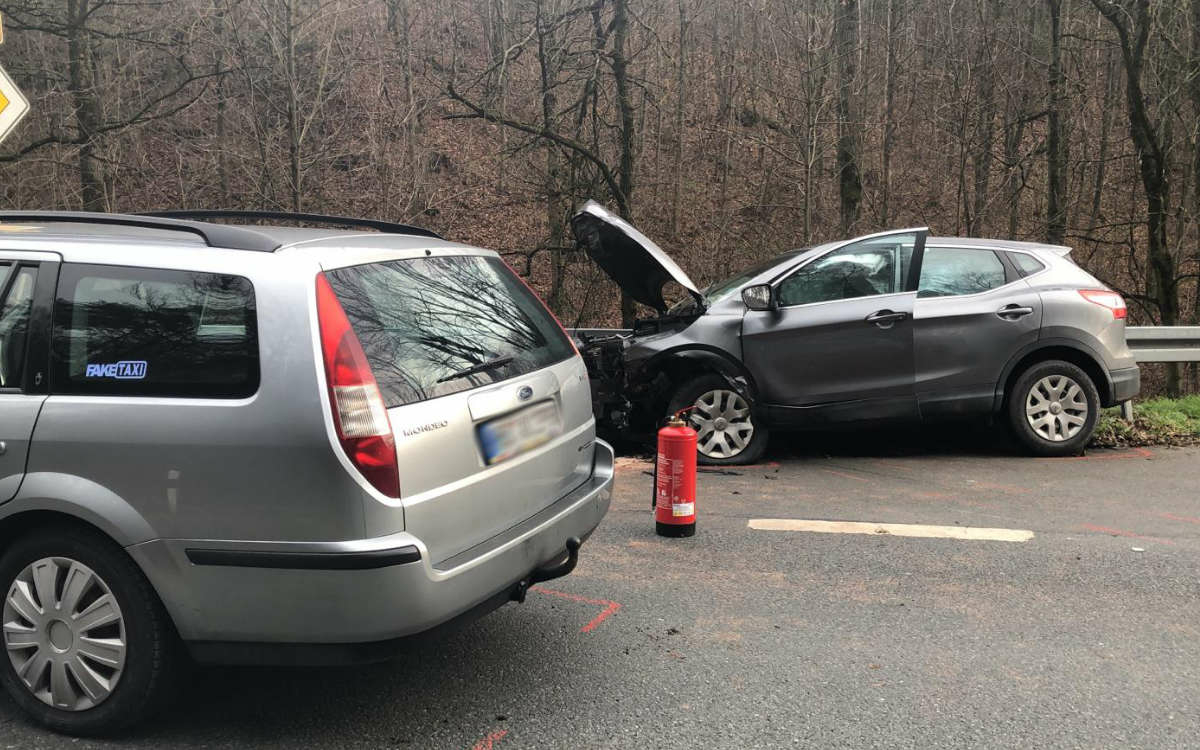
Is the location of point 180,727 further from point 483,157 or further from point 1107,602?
point 483,157

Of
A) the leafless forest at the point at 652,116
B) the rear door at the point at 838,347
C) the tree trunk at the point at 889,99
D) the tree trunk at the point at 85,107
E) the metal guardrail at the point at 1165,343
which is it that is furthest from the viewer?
the tree trunk at the point at 889,99

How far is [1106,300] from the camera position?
7.56 meters

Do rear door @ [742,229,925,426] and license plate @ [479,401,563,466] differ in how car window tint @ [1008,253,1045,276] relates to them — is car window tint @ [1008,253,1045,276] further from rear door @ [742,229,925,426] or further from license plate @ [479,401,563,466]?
license plate @ [479,401,563,466]

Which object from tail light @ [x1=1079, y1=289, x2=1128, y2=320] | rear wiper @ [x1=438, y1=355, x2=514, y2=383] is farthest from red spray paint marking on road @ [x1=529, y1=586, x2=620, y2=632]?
tail light @ [x1=1079, y1=289, x2=1128, y2=320]

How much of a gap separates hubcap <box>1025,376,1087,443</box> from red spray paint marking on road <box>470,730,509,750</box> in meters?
5.87

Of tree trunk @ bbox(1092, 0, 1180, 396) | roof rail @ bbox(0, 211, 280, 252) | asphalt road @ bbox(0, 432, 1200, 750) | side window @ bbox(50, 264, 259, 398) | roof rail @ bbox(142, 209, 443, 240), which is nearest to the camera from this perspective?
side window @ bbox(50, 264, 259, 398)

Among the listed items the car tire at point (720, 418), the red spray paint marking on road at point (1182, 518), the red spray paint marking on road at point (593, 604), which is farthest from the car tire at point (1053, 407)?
the red spray paint marking on road at point (593, 604)

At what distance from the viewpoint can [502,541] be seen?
3.21m

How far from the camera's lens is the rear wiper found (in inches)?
125

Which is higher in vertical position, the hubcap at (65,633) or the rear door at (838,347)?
the rear door at (838,347)

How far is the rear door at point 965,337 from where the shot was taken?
736cm

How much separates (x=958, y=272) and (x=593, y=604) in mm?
4744

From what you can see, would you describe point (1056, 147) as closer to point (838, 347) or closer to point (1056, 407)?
point (1056, 407)

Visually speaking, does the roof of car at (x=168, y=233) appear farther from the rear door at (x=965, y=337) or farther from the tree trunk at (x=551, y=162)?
the tree trunk at (x=551, y=162)
